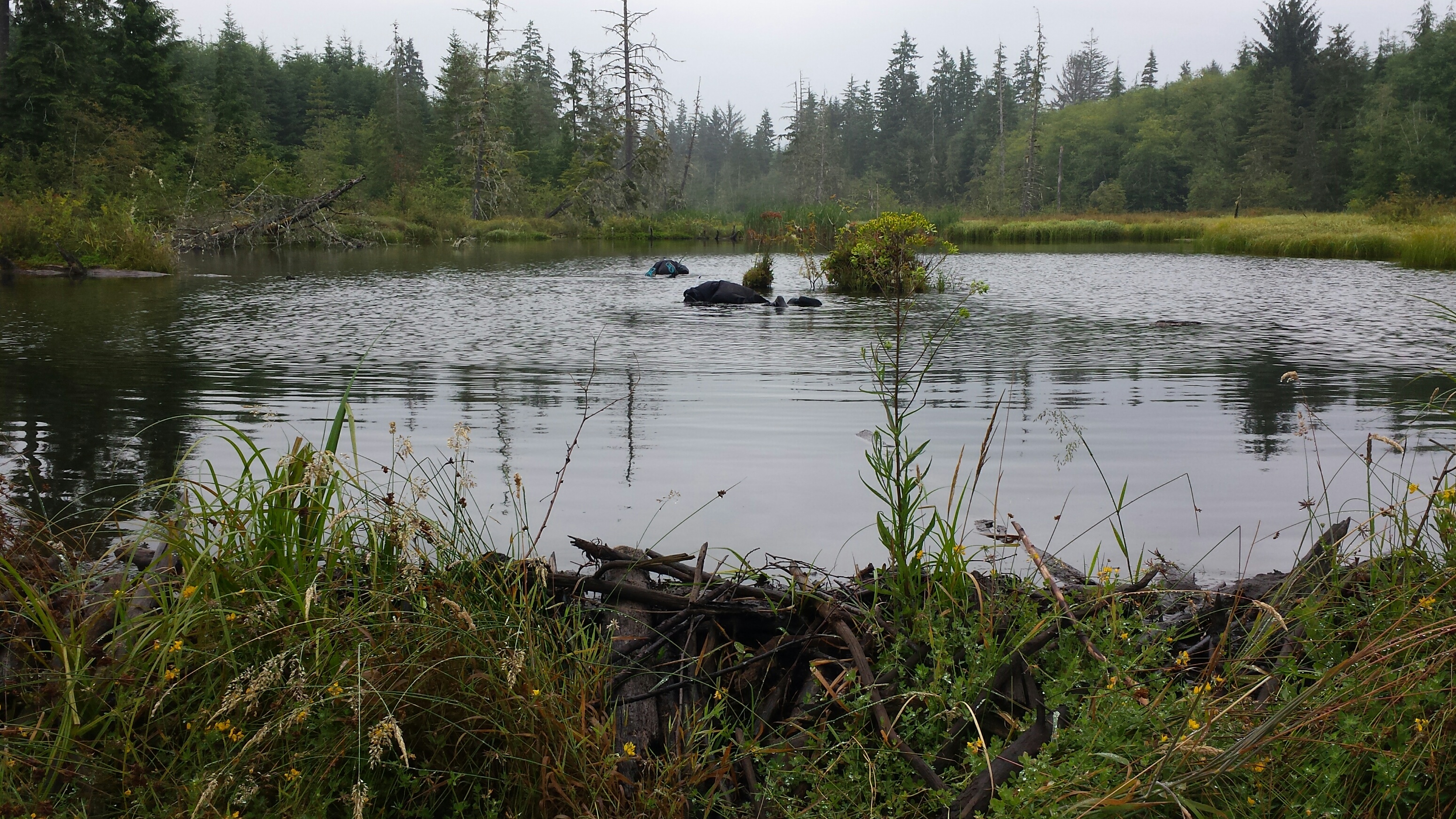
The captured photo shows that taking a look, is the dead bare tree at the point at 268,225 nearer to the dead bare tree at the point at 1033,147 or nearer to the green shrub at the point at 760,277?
the green shrub at the point at 760,277

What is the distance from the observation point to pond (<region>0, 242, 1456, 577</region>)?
4359 millimetres

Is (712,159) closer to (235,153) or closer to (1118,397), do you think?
(235,153)

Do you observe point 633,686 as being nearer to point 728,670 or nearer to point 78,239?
point 728,670

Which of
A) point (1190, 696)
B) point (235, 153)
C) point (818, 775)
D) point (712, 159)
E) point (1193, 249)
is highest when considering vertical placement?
point (712, 159)

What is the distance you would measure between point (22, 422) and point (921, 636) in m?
6.54

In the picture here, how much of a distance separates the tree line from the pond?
36.5 ft

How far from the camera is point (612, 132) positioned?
49.9 metres

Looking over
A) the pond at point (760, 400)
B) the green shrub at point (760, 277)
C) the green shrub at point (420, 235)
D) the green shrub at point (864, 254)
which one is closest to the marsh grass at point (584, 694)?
the pond at point (760, 400)

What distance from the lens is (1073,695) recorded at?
6.73ft

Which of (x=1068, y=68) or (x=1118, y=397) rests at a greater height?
(x=1068, y=68)

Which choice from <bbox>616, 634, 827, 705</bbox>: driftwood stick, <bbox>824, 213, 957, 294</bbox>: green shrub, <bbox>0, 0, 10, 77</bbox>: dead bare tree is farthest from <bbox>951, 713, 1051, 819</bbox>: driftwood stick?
<bbox>0, 0, 10, 77</bbox>: dead bare tree

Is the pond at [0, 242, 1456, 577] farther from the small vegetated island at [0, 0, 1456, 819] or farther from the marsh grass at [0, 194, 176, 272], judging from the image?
the marsh grass at [0, 194, 176, 272]

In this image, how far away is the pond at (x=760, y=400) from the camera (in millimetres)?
4359

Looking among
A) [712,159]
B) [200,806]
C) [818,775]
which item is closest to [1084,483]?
[818,775]
